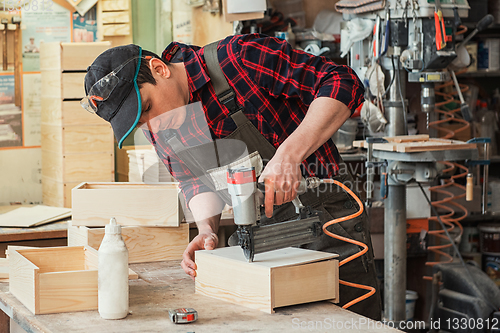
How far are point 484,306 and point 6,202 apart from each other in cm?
290

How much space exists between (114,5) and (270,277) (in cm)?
261

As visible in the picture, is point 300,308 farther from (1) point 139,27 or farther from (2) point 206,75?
(1) point 139,27

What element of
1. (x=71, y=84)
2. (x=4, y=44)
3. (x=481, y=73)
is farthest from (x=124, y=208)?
(x=481, y=73)

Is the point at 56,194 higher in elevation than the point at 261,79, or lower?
lower

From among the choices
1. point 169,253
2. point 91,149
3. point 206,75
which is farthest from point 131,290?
point 91,149

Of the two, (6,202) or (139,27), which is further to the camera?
(139,27)

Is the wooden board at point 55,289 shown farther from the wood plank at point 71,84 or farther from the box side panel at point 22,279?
the wood plank at point 71,84

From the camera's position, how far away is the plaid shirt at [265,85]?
180 cm

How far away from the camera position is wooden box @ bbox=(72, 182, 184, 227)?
7.22 feet

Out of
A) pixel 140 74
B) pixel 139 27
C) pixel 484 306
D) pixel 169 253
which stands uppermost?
pixel 139 27

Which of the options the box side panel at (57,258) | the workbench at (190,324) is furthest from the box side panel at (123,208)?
the workbench at (190,324)

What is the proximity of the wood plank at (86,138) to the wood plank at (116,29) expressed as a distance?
72cm

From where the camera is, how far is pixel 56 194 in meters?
3.20

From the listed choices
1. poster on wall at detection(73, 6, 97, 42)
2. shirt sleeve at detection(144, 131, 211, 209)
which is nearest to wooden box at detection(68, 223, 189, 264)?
shirt sleeve at detection(144, 131, 211, 209)
